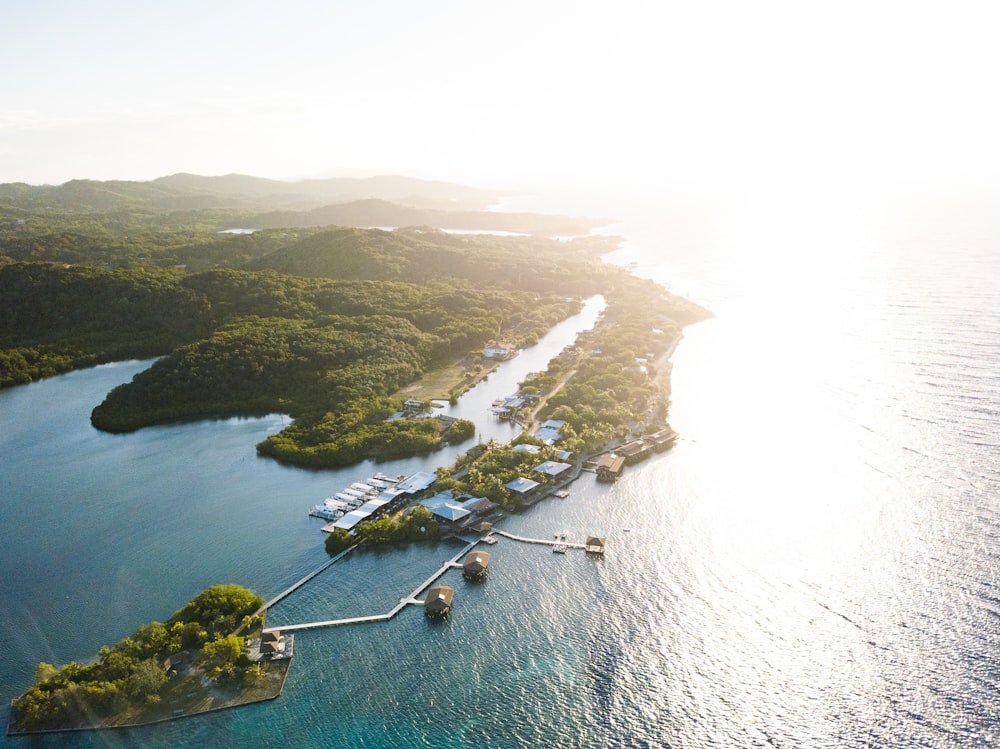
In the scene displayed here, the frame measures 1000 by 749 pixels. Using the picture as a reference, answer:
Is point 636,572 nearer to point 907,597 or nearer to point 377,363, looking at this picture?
point 907,597

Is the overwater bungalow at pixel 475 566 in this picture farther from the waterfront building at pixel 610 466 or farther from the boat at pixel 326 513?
the waterfront building at pixel 610 466

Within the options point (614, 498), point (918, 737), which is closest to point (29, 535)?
point (614, 498)

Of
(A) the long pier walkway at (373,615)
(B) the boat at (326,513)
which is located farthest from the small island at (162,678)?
(B) the boat at (326,513)

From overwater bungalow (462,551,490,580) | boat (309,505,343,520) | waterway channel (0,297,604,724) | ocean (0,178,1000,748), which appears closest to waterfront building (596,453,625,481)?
ocean (0,178,1000,748)

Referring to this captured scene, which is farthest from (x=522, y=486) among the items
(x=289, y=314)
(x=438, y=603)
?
(x=289, y=314)

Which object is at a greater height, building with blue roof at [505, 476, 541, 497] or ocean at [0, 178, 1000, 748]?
building with blue roof at [505, 476, 541, 497]

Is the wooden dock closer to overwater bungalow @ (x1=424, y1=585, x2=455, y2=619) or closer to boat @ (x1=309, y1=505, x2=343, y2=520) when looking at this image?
overwater bungalow @ (x1=424, y1=585, x2=455, y2=619)
